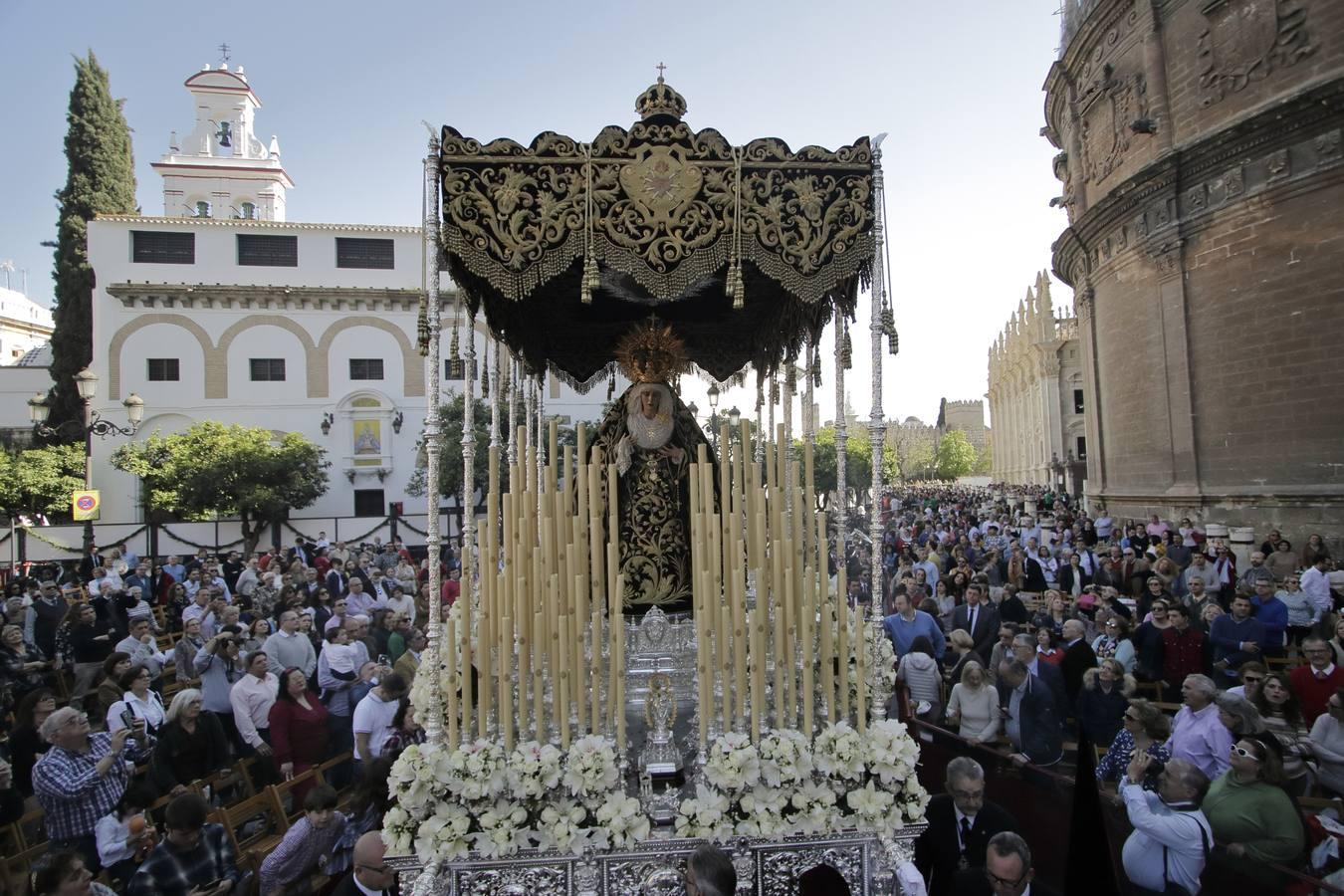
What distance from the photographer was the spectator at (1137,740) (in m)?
5.19

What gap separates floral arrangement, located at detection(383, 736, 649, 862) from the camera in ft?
13.0

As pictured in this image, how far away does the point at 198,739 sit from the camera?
5691 mm

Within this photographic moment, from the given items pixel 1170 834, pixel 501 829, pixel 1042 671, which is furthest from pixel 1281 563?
pixel 501 829

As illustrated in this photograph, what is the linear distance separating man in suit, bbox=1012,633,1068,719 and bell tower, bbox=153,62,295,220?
39599 mm

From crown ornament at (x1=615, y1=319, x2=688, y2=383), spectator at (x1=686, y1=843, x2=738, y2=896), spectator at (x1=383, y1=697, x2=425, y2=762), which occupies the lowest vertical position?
spectator at (x1=383, y1=697, x2=425, y2=762)

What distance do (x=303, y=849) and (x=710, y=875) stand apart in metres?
2.55

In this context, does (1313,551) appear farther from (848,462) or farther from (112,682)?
(848,462)

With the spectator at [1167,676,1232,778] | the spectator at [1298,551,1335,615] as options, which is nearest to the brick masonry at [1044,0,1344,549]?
the spectator at [1298,551,1335,615]

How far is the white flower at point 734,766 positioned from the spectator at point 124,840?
3.19 m

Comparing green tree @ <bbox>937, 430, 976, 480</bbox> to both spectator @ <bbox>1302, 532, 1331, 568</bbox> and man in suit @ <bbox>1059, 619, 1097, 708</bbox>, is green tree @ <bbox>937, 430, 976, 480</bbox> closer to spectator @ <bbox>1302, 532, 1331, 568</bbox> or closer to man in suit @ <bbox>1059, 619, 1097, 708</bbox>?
spectator @ <bbox>1302, 532, 1331, 568</bbox>

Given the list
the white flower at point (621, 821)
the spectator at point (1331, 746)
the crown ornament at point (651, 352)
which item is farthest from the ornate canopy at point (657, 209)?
the spectator at point (1331, 746)

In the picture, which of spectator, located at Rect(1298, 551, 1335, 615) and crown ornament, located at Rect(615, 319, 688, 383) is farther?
spectator, located at Rect(1298, 551, 1335, 615)

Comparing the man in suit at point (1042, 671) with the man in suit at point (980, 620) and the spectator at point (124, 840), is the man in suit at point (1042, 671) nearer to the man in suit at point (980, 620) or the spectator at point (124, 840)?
the man in suit at point (980, 620)

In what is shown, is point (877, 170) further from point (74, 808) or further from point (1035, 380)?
point (1035, 380)
